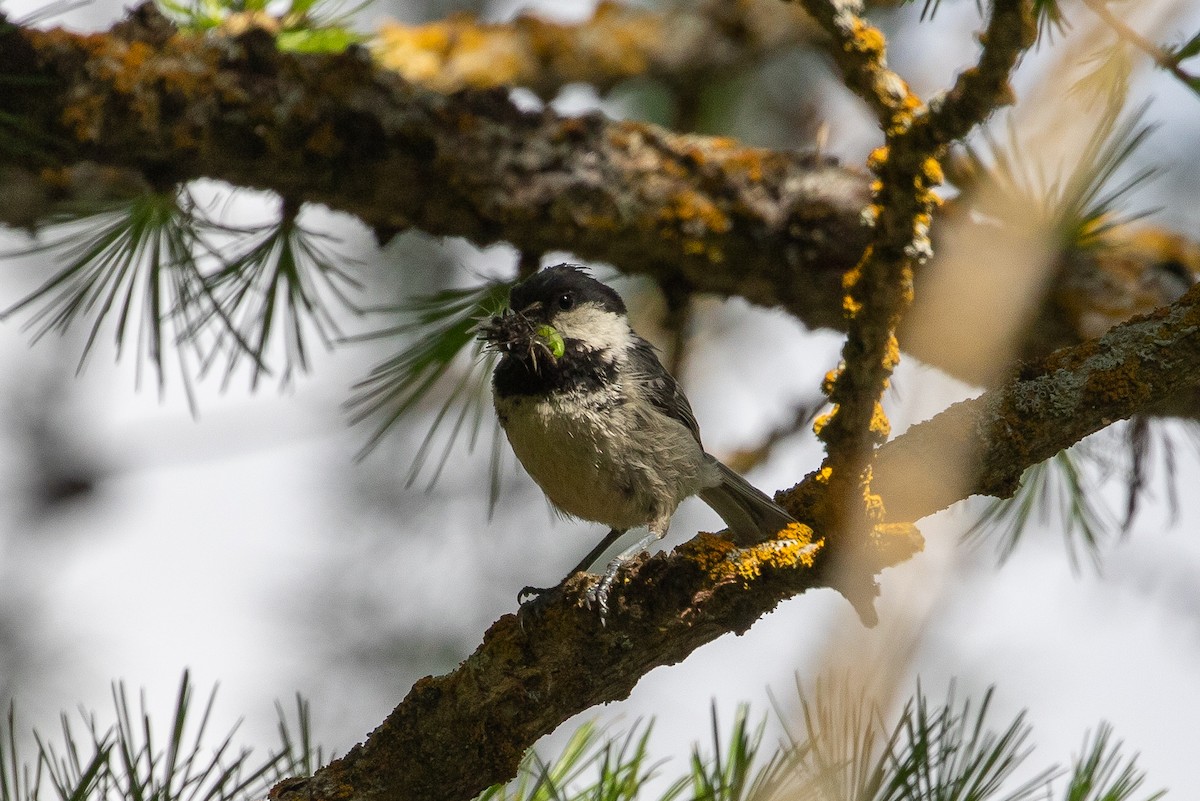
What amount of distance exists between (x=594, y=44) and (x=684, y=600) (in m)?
2.89

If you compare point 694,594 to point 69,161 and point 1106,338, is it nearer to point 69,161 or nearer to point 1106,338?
point 1106,338

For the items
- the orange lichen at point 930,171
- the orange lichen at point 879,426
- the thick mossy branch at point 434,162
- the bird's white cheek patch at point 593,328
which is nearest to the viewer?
the orange lichen at point 930,171

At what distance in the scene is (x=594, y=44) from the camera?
4453 millimetres

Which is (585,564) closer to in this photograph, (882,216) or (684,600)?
(684,600)

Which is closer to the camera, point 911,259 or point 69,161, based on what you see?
point 911,259

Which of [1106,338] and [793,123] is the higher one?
[793,123]

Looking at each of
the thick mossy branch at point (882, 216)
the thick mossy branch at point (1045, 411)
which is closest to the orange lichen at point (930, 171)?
the thick mossy branch at point (882, 216)

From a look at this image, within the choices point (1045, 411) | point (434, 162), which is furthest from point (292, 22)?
point (1045, 411)

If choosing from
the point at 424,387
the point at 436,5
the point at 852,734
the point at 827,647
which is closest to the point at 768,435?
the point at 827,647

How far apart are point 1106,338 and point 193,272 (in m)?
2.62

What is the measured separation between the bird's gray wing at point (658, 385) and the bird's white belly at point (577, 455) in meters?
0.28

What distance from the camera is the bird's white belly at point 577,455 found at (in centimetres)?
341

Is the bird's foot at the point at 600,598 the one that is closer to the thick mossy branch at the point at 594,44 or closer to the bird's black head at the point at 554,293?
the bird's black head at the point at 554,293

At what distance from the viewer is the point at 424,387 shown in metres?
3.59
